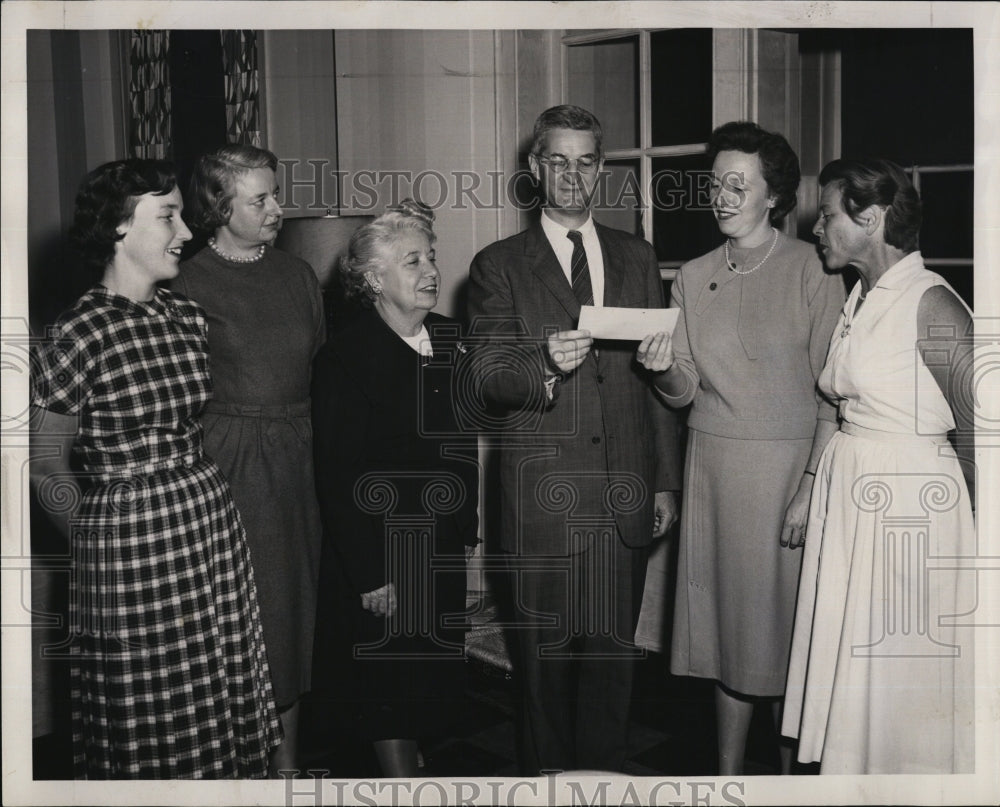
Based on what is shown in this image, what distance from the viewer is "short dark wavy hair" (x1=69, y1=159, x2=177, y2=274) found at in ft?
8.07

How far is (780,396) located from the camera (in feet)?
8.65

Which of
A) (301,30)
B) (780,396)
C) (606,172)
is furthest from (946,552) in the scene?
(301,30)

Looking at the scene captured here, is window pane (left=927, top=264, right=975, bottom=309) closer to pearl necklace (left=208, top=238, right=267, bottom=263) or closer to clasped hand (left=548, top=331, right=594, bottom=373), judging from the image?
clasped hand (left=548, top=331, right=594, bottom=373)

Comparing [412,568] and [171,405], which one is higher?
[171,405]

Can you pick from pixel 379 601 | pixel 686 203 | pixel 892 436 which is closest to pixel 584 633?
pixel 379 601

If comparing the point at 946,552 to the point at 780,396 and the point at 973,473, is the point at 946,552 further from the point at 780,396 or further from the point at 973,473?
the point at 780,396

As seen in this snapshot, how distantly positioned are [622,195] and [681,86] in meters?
0.42

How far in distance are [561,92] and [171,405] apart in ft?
5.16

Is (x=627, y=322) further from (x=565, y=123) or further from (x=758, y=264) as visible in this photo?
(x=565, y=123)

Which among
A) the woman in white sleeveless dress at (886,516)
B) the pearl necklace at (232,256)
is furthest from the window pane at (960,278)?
the pearl necklace at (232,256)

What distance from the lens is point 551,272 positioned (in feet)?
8.68

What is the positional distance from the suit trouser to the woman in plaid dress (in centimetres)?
74

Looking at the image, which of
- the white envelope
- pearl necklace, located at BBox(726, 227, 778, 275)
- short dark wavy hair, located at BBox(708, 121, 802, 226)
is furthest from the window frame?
the white envelope

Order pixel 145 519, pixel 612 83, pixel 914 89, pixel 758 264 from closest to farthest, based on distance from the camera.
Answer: pixel 145 519, pixel 758 264, pixel 914 89, pixel 612 83
